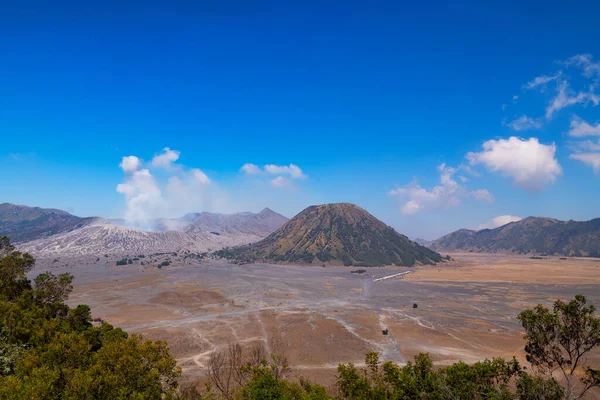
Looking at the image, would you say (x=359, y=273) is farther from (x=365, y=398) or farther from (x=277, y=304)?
(x=365, y=398)

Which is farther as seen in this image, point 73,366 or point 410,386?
point 410,386

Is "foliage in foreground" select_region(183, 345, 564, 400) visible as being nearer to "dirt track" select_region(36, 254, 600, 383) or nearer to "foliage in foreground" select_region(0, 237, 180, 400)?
"foliage in foreground" select_region(0, 237, 180, 400)

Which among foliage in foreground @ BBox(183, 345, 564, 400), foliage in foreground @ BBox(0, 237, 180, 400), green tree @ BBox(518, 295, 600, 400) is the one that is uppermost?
green tree @ BBox(518, 295, 600, 400)

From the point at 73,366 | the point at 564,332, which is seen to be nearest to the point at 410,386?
the point at 564,332

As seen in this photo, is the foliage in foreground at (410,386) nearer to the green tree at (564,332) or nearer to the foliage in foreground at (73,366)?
the green tree at (564,332)

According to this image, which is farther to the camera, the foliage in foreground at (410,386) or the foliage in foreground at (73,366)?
the foliage in foreground at (410,386)

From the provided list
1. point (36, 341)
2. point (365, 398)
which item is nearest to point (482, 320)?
point (365, 398)

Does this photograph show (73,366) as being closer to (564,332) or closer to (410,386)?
(410,386)

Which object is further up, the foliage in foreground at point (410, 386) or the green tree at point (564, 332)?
the green tree at point (564, 332)

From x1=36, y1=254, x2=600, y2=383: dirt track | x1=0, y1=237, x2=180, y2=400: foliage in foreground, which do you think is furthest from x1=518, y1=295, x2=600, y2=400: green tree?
x1=36, y1=254, x2=600, y2=383: dirt track

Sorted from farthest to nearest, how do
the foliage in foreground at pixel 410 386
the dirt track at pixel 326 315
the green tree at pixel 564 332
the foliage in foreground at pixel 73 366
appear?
the dirt track at pixel 326 315, the foliage in foreground at pixel 410 386, the green tree at pixel 564 332, the foliage in foreground at pixel 73 366

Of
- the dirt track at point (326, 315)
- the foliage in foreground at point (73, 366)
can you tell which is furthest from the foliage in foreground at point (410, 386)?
the dirt track at point (326, 315)
